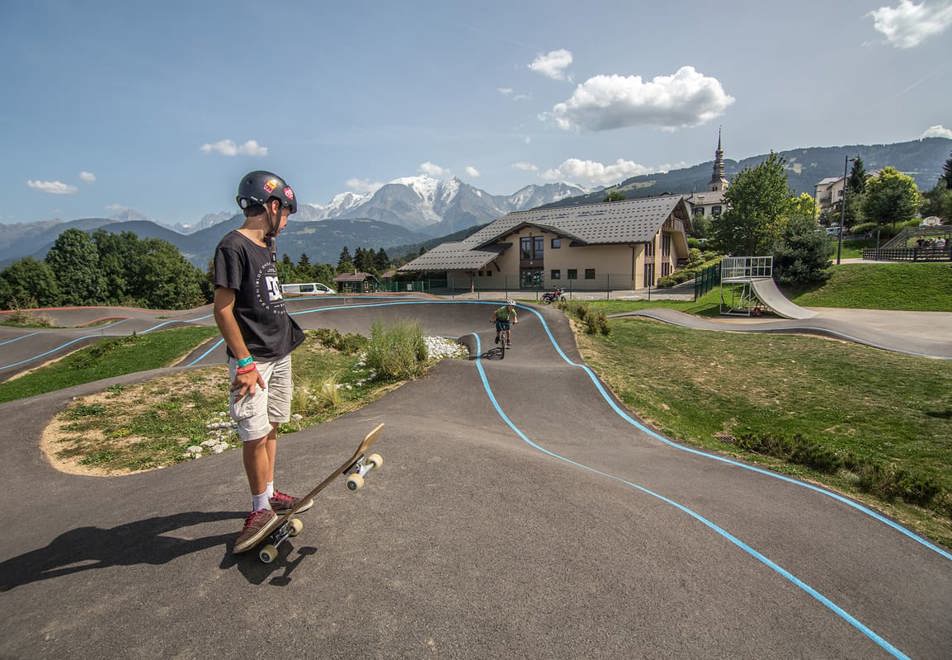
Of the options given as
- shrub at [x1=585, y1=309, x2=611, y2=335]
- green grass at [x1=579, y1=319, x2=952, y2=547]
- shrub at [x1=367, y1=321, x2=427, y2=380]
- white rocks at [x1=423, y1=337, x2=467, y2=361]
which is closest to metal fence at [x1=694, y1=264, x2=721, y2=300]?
shrub at [x1=585, y1=309, x2=611, y2=335]

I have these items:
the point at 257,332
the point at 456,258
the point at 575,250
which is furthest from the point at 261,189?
the point at 456,258

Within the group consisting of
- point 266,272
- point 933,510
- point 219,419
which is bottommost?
point 933,510

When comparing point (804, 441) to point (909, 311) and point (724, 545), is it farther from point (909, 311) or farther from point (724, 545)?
point (909, 311)

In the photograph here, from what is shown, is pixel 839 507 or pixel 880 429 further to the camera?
pixel 880 429

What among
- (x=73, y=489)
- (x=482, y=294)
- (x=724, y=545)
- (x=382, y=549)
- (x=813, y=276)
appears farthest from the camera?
(x=482, y=294)

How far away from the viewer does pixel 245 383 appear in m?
2.88

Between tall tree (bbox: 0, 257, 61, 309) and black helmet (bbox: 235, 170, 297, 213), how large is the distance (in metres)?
62.6

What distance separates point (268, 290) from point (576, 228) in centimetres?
4630

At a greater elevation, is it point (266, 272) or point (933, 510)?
point (266, 272)

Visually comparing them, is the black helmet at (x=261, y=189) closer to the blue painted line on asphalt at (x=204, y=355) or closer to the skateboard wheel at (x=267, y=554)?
the skateboard wheel at (x=267, y=554)

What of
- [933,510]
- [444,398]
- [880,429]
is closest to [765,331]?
[880,429]

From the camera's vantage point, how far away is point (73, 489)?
15.1ft

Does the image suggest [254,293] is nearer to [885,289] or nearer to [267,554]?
[267,554]

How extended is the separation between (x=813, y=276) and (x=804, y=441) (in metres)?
27.4
